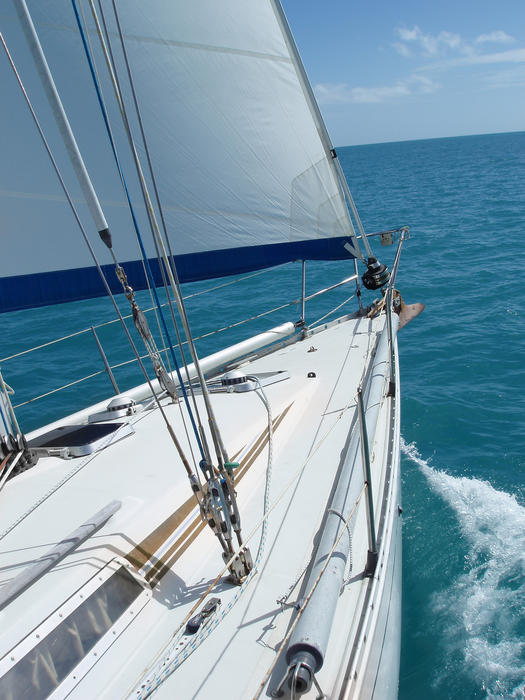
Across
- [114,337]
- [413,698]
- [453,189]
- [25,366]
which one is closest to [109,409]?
[413,698]

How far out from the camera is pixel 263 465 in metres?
4.21

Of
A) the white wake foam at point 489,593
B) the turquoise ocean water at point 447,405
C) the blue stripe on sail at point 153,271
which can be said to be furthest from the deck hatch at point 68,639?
the white wake foam at point 489,593

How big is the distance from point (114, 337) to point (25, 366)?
2219 mm

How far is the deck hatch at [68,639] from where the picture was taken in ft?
7.83

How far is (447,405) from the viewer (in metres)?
8.86

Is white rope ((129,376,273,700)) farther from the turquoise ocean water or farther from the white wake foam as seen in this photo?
the white wake foam

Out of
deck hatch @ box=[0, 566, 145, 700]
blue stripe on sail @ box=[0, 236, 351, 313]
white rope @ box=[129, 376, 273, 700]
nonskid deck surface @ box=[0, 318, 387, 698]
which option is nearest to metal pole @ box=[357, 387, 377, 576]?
nonskid deck surface @ box=[0, 318, 387, 698]

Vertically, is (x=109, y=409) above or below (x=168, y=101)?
below

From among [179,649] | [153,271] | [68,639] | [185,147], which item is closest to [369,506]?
[179,649]

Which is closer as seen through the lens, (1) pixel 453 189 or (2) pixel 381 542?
(2) pixel 381 542

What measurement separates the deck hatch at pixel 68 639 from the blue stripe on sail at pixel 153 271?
2.17 m

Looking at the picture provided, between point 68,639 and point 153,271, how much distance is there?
292cm

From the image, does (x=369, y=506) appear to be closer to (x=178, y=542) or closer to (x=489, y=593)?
(x=178, y=542)

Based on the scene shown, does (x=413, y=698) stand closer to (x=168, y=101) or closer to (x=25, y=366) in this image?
(x=168, y=101)
